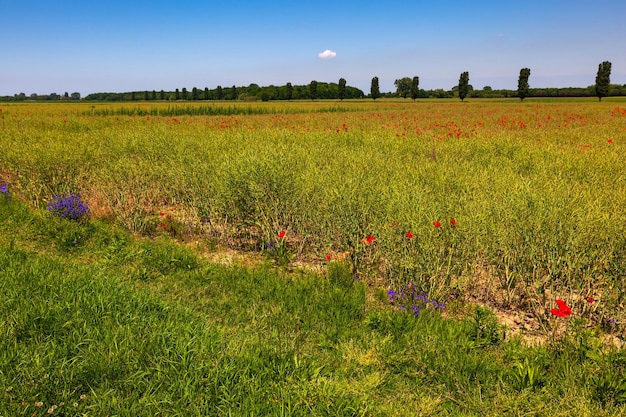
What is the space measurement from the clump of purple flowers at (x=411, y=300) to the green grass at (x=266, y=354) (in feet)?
0.30

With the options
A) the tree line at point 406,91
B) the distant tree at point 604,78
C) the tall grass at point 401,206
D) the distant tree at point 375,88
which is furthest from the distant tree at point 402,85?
the tall grass at point 401,206

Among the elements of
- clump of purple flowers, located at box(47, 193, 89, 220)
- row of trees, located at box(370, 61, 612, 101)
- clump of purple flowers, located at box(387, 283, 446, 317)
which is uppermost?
row of trees, located at box(370, 61, 612, 101)

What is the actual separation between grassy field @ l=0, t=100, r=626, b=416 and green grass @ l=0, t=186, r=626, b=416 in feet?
0.05

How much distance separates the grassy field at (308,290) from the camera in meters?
2.48

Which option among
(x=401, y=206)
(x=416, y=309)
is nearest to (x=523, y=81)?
(x=401, y=206)

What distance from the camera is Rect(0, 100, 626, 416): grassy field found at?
248 centimetres

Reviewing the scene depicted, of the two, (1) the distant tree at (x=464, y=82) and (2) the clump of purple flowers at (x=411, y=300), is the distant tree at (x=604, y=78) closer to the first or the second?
(1) the distant tree at (x=464, y=82)

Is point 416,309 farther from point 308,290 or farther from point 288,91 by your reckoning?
point 288,91

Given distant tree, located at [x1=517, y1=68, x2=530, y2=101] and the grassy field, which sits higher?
distant tree, located at [x1=517, y1=68, x2=530, y2=101]

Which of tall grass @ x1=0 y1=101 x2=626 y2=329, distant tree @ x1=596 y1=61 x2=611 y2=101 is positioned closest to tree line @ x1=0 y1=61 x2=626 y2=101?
distant tree @ x1=596 y1=61 x2=611 y2=101

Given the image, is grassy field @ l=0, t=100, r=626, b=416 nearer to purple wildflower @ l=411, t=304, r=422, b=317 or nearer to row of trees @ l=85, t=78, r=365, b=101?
purple wildflower @ l=411, t=304, r=422, b=317

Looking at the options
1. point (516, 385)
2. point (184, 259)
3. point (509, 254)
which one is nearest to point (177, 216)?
point (184, 259)

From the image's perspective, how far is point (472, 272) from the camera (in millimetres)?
3971

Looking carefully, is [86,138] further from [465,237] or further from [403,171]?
[465,237]
